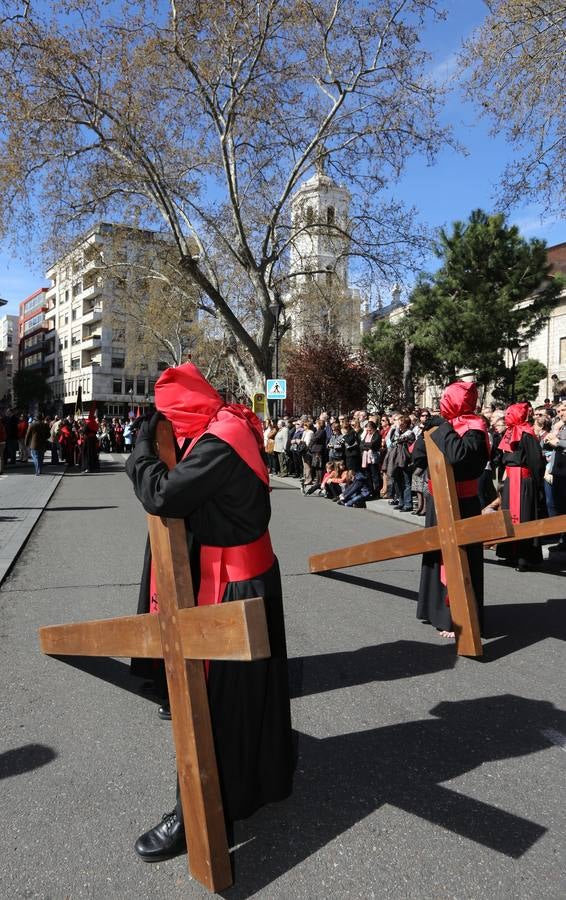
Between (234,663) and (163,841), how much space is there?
685 mm

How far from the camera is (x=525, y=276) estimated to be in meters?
29.6

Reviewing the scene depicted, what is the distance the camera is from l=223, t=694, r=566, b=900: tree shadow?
255 cm

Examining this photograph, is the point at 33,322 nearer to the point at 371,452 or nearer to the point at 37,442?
the point at 37,442

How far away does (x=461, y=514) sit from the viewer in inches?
206

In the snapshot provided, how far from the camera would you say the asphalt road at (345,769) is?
7.83 ft

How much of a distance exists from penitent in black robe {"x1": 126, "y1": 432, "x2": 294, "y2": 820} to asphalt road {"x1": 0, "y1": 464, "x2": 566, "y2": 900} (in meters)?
0.28

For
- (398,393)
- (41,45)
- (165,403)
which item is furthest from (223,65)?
(398,393)

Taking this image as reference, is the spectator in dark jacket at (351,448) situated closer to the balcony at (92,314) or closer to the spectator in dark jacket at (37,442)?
the spectator in dark jacket at (37,442)

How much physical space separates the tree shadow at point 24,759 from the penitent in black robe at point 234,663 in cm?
121

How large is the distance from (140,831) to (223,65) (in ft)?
71.4

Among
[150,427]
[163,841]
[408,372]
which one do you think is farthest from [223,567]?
[408,372]

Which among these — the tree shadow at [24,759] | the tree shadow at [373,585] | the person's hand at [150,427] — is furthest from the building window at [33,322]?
the person's hand at [150,427]

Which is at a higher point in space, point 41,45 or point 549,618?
point 41,45

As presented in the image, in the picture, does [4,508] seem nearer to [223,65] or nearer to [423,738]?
[423,738]
